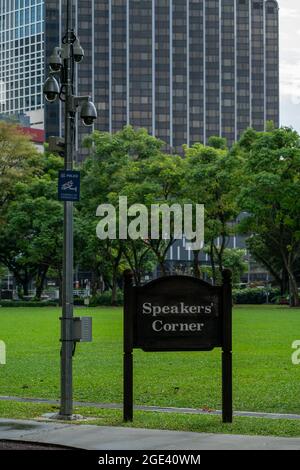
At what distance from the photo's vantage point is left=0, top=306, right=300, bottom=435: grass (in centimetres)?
1459

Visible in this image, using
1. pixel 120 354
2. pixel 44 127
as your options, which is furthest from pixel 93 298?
pixel 44 127

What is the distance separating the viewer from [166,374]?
64.7ft

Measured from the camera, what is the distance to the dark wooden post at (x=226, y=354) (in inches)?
491

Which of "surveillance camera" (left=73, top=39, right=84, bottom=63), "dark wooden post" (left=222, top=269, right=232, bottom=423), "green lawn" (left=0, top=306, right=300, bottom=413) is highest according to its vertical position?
"surveillance camera" (left=73, top=39, right=84, bottom=63)

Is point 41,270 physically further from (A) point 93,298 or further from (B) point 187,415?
(B) point 187,415

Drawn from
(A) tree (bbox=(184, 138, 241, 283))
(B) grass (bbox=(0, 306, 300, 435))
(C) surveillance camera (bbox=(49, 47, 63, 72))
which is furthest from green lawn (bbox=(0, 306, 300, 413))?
(A) tree (bbox=(184, 138, 241, 283))

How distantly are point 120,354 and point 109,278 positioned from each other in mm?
65069

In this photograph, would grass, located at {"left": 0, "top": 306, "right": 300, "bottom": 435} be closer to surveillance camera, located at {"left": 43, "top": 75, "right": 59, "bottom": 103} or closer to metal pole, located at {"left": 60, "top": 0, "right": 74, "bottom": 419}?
metal pole, located at {"left": 60, "top": 0, "right": 74, "bottom": 419}

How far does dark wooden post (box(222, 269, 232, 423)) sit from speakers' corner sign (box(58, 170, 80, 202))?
A: 2.89 meters

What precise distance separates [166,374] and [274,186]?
4447 cm

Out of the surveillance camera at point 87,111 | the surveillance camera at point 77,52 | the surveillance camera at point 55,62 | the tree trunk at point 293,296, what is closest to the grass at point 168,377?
the surveillance camera at point 87,111

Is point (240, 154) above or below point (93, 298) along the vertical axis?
above

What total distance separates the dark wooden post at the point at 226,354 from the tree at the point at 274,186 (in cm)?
5041

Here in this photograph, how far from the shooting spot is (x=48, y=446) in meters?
10.5
